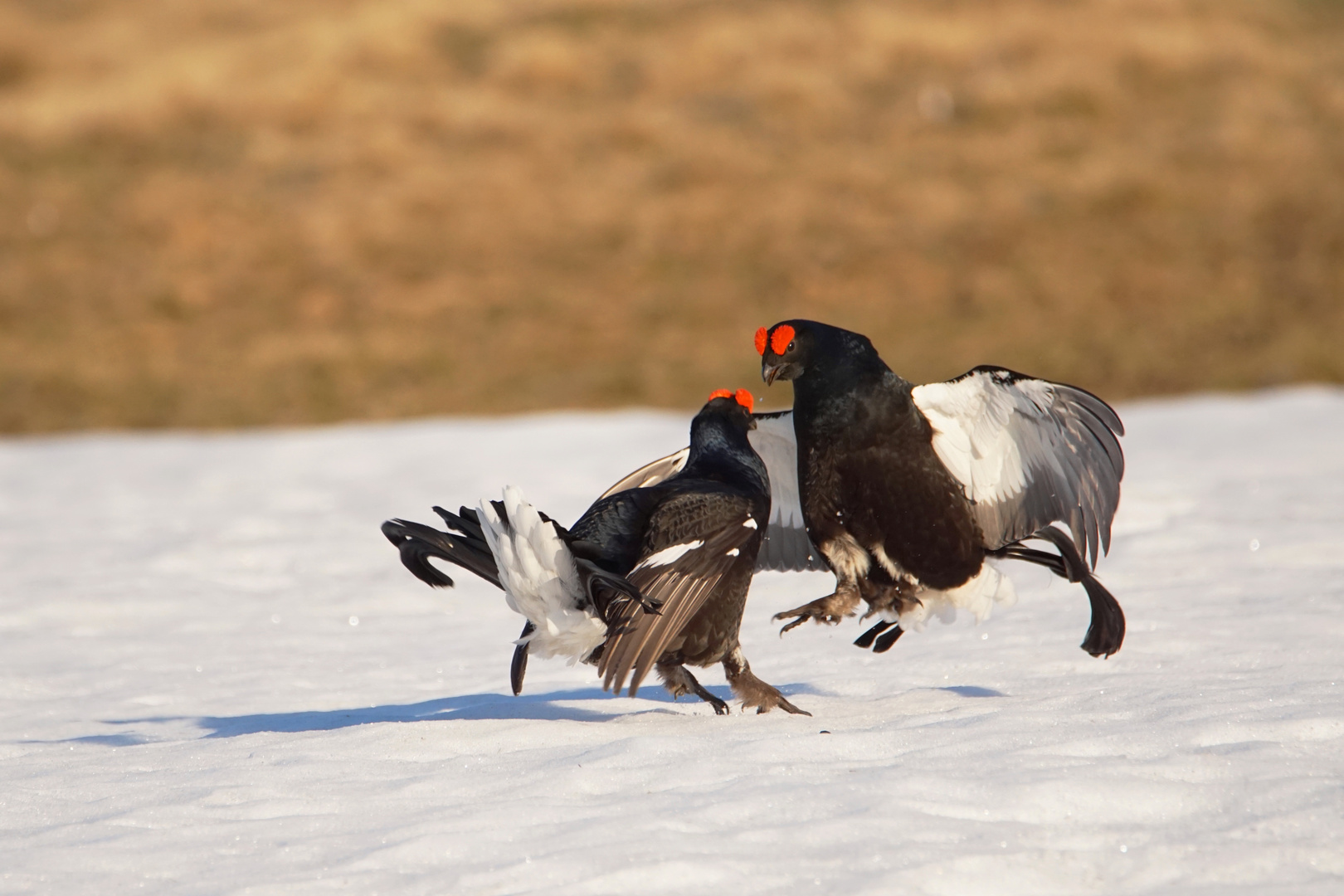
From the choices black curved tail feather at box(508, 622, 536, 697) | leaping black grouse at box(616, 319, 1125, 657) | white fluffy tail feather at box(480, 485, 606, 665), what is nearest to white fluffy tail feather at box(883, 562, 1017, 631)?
leaping black grouse at box(616, 319, 1125, 657)

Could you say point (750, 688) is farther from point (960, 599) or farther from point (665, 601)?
point (960, 599)

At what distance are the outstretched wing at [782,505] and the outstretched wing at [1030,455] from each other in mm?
586

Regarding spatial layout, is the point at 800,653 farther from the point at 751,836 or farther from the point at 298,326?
the point at 298,326

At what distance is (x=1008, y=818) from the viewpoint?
122 inches

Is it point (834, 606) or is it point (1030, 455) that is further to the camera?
point (1030, 455)

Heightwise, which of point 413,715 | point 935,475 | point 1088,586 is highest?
point 935,475

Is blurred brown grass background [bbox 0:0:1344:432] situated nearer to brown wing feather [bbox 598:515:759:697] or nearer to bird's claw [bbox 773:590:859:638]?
bird's claw [bbox 773:590:859:638]

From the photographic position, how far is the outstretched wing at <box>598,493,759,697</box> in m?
3.76

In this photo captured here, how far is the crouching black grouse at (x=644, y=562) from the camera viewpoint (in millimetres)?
3824

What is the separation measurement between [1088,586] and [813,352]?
126 cm

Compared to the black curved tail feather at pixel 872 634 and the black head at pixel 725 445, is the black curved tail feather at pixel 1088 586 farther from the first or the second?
the black head at pixel 725 445

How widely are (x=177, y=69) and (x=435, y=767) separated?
72.8 feet

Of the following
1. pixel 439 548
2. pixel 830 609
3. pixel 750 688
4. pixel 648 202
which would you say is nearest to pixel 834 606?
pixel 830 609

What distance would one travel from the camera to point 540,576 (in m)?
3.88
